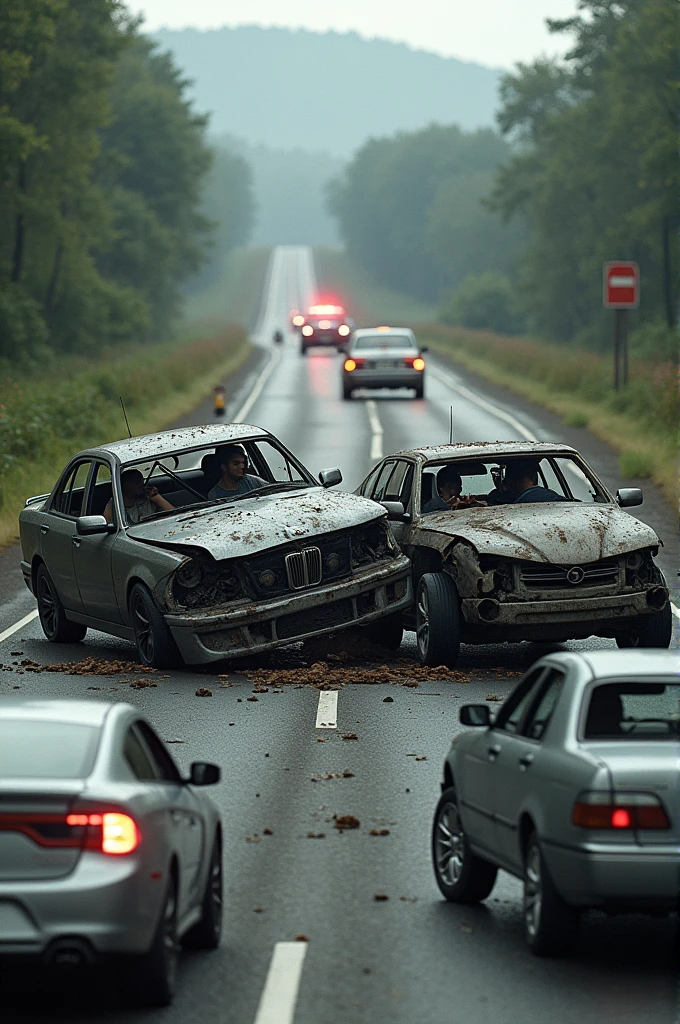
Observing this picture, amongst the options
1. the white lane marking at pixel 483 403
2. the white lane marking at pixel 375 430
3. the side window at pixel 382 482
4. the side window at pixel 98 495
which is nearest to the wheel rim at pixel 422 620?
Result: the side window at pixel 382 482

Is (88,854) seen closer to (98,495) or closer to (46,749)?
(46,749)

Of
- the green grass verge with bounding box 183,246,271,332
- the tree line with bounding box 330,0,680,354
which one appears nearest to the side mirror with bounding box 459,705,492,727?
the tree line with bounding box 330,0,680,354

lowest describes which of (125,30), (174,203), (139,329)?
(139,329)

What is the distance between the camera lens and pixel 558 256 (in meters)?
96.9

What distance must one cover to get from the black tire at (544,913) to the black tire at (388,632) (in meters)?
7.62

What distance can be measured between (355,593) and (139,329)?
78300 mm

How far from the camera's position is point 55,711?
6508 millimetres

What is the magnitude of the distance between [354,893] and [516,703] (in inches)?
44.1

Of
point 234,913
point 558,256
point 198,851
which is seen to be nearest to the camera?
point 198,851

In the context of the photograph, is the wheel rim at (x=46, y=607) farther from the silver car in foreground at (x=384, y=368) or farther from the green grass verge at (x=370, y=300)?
the green grass verge at (x=370, y=300)

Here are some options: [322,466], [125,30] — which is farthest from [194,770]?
[125,30]

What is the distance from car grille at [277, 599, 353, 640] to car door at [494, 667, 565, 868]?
6302 mm

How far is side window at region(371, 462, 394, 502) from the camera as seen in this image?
15520 mm

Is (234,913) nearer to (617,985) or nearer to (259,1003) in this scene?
(259,1003)
